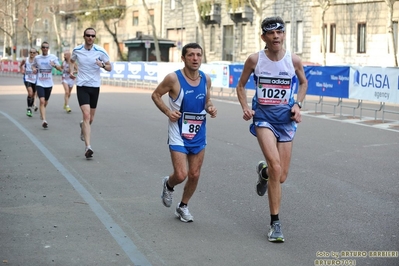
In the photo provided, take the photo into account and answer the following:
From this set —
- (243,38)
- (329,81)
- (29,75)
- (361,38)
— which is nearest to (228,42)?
(243,38)

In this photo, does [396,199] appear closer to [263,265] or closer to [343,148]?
[263,265]

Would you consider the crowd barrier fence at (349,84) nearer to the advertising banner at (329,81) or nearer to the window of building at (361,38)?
the advertising banner at (329,81)

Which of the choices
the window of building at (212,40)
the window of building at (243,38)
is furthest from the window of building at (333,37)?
the window of building at (212,40)

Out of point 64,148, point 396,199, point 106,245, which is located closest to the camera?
point 106,245

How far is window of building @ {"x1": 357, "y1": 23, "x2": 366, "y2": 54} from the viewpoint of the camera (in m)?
44.4

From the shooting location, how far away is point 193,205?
8141 millimetres

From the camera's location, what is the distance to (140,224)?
281 inches

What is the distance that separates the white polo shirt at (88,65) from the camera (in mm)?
12055

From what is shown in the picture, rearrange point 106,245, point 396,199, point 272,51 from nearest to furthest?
point 106,245 < point 272,51 < point 396,199

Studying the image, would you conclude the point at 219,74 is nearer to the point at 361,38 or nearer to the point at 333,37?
the point at 361,38

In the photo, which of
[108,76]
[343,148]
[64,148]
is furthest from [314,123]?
[108,76]

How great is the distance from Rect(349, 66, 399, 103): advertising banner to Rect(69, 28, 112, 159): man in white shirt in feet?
28.4

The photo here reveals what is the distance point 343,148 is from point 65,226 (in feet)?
24.5

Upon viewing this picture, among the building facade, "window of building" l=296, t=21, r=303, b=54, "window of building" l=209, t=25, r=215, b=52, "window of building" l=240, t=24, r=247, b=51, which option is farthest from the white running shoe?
"window of building" l=209, t=25, r=215, b=52
